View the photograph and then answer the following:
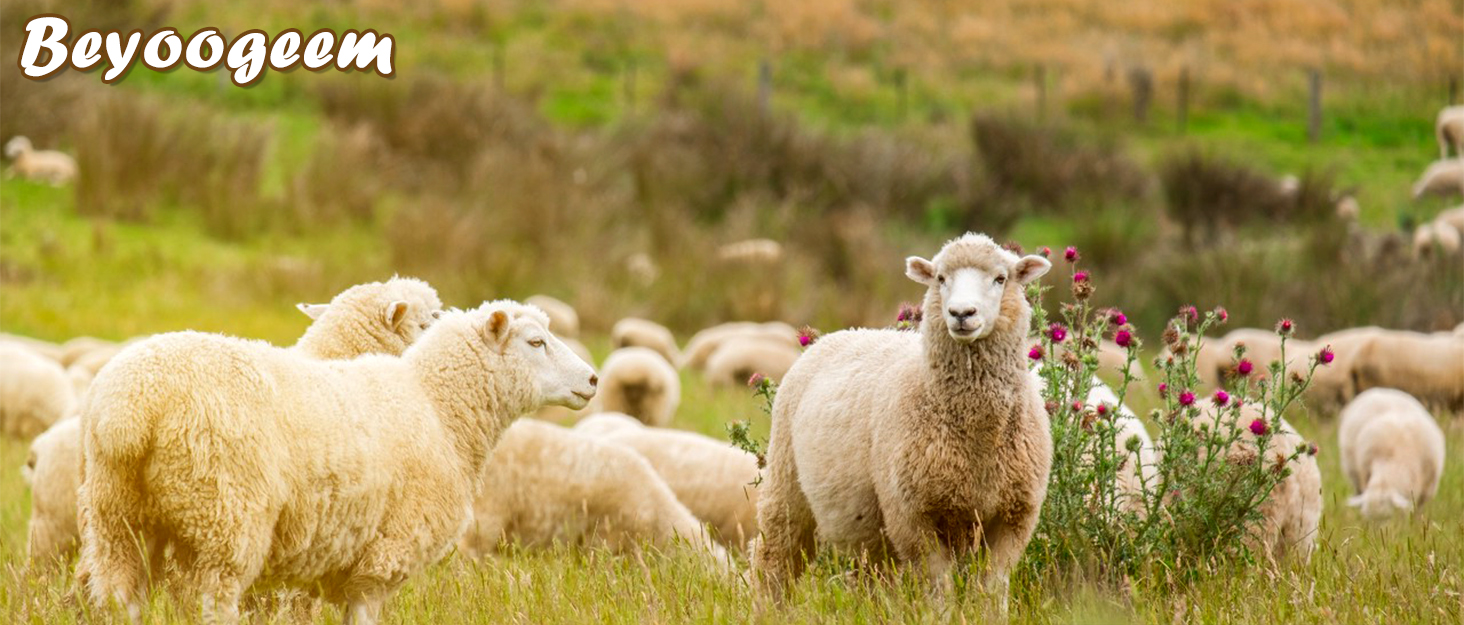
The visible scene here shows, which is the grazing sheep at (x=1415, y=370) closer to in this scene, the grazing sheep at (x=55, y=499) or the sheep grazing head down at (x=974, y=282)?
the sheep grazing head down at (x=974, y=282)

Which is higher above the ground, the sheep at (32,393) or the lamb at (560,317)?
the lamb at (560,317)

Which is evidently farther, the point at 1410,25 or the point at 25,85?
the point at 1410,25

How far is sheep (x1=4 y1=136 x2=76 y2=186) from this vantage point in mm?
21688

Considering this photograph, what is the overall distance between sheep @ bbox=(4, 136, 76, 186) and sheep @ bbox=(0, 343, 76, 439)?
38.6 feet

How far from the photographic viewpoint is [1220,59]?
38.1m

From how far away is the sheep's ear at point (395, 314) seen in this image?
19.8 feet

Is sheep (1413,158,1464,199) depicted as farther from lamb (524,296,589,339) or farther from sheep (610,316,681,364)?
sheep (610,316,681,364)

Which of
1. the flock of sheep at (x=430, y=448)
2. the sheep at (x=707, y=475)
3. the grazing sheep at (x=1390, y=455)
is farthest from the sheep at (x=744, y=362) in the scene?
the flock of sheep at (x=430, y=448)

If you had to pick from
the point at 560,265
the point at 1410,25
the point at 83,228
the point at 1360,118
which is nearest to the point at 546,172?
the point at 560,265

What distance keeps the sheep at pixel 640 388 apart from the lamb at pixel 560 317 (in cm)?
565

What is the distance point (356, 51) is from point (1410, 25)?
24.9 m

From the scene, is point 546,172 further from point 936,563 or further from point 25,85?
point 936,563

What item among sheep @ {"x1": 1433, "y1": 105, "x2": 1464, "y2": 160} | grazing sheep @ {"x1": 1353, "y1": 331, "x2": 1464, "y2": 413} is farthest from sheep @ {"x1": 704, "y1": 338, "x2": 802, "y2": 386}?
sheep @ {"x1": 1433, "y1": 105, "x2": 1464, "y2": 160}

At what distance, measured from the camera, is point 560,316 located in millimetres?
18359
